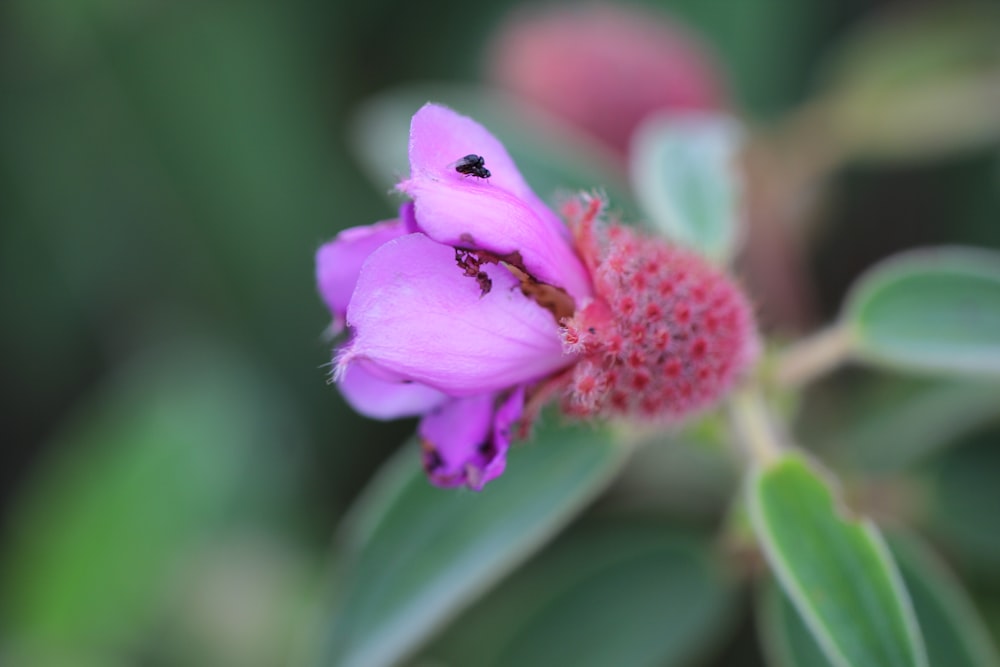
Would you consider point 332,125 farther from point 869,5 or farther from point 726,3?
point 869,5

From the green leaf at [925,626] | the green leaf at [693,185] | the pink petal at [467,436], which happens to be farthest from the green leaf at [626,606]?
the pink petal at [467,436]

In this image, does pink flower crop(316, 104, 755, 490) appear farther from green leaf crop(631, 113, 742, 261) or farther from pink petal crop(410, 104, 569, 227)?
green leaf crop(631, 113, 742, 261)

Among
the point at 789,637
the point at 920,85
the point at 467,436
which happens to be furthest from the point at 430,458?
the point at 920,85

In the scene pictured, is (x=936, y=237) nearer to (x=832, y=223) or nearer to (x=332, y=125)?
(x=832, y=223)

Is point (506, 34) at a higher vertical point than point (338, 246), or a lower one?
lower

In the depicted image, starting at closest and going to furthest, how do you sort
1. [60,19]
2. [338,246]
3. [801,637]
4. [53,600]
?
1. [338,246]
2. [801,637]
3. [53,600]
4. [60,19]

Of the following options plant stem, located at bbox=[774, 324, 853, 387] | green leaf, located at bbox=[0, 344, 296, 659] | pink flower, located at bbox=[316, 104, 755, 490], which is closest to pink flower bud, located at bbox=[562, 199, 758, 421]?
pink flower, located at bbox=[316, 104, 755, 490]

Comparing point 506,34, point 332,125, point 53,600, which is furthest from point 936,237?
point 53,600

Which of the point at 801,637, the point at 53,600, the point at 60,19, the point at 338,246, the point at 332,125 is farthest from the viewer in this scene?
the point at 332,125

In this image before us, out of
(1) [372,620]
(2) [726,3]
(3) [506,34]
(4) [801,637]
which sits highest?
(3) [506,34]

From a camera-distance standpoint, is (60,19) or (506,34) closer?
(506,34)
